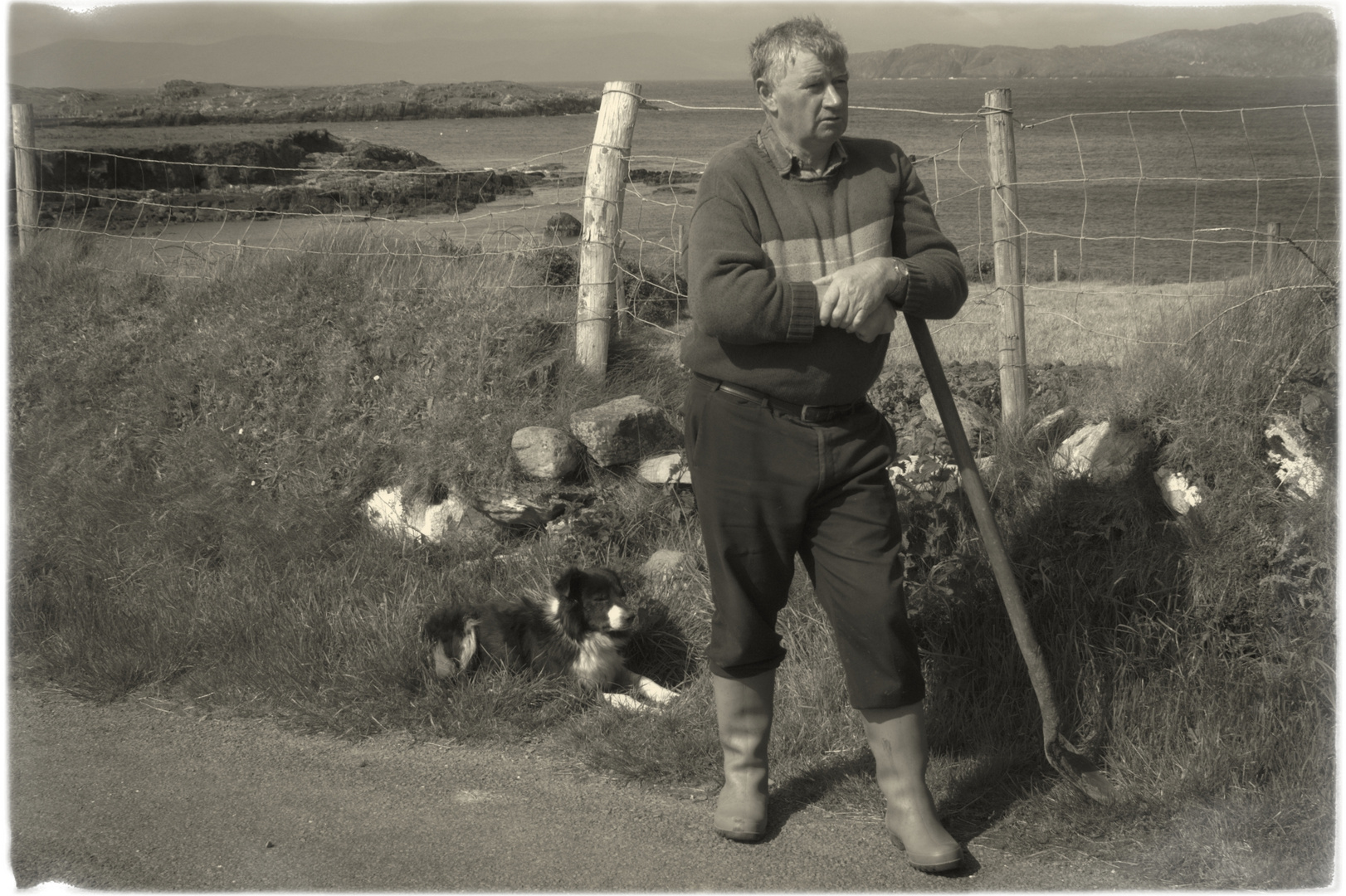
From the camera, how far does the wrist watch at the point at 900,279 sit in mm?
2871

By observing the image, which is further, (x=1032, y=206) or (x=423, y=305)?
(x=1032, y=206)

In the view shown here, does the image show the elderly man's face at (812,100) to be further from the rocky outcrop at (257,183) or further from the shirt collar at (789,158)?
the rocky outcrop at (257,183)

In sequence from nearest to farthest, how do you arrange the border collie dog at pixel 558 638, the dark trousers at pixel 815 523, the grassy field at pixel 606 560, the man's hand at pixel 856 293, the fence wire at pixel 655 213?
the man's hand at pixel 856 293 → the dark trousers at pixel 815 523 → the grassy field at pixel 606 560 → the border collie dog at pixel 558 638 → the fence wire at pixel 655 213

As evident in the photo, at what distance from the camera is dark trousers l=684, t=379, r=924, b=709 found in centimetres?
302

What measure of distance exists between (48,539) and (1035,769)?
477cm

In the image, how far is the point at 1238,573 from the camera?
3951 millimetres

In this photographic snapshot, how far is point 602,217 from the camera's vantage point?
20.1 feet

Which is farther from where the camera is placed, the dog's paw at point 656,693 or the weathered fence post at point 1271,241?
the weathered fence post at point 1271,241

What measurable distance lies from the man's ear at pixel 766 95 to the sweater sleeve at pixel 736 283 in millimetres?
209

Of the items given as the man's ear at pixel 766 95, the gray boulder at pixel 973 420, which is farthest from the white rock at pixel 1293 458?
the man's ear at pixel 766 95

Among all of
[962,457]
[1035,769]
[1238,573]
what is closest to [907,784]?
[1035,769]

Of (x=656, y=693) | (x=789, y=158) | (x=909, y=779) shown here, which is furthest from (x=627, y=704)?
(x=789, y=158)

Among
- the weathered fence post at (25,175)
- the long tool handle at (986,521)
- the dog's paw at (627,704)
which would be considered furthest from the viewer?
the weathered fence post at (25,175)

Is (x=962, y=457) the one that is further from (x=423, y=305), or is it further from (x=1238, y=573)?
(x=423, y=305)
